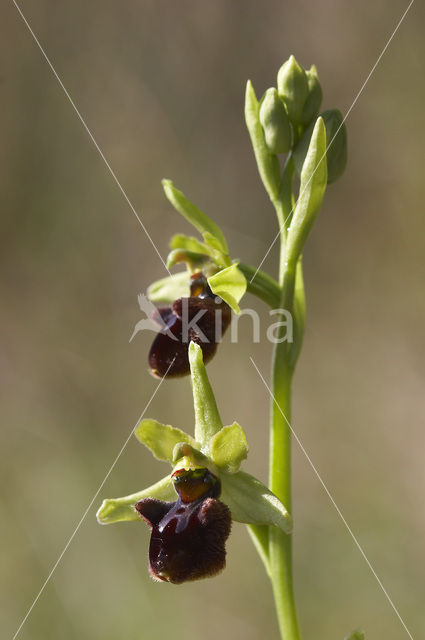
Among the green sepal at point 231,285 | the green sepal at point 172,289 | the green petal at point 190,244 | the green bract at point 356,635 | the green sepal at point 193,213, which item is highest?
the green sepal at point 193,213

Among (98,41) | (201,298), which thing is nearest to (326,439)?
(201,298)

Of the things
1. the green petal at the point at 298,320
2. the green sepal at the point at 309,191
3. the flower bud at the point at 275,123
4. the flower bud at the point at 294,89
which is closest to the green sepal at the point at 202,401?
the green petal at the point at 298,320

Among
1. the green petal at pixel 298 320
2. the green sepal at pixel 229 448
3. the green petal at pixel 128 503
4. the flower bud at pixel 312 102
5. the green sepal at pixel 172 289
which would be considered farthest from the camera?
the green sepal at pixel 172 289

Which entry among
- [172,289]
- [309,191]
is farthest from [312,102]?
[172,289]

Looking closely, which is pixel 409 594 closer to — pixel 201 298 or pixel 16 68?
pixel 201 298

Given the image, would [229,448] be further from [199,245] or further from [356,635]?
[199,245]

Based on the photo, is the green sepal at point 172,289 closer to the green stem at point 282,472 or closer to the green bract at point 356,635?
the green stem at point 282,472

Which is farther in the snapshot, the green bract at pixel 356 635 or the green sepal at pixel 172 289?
the green sepal at pixel 172 289
